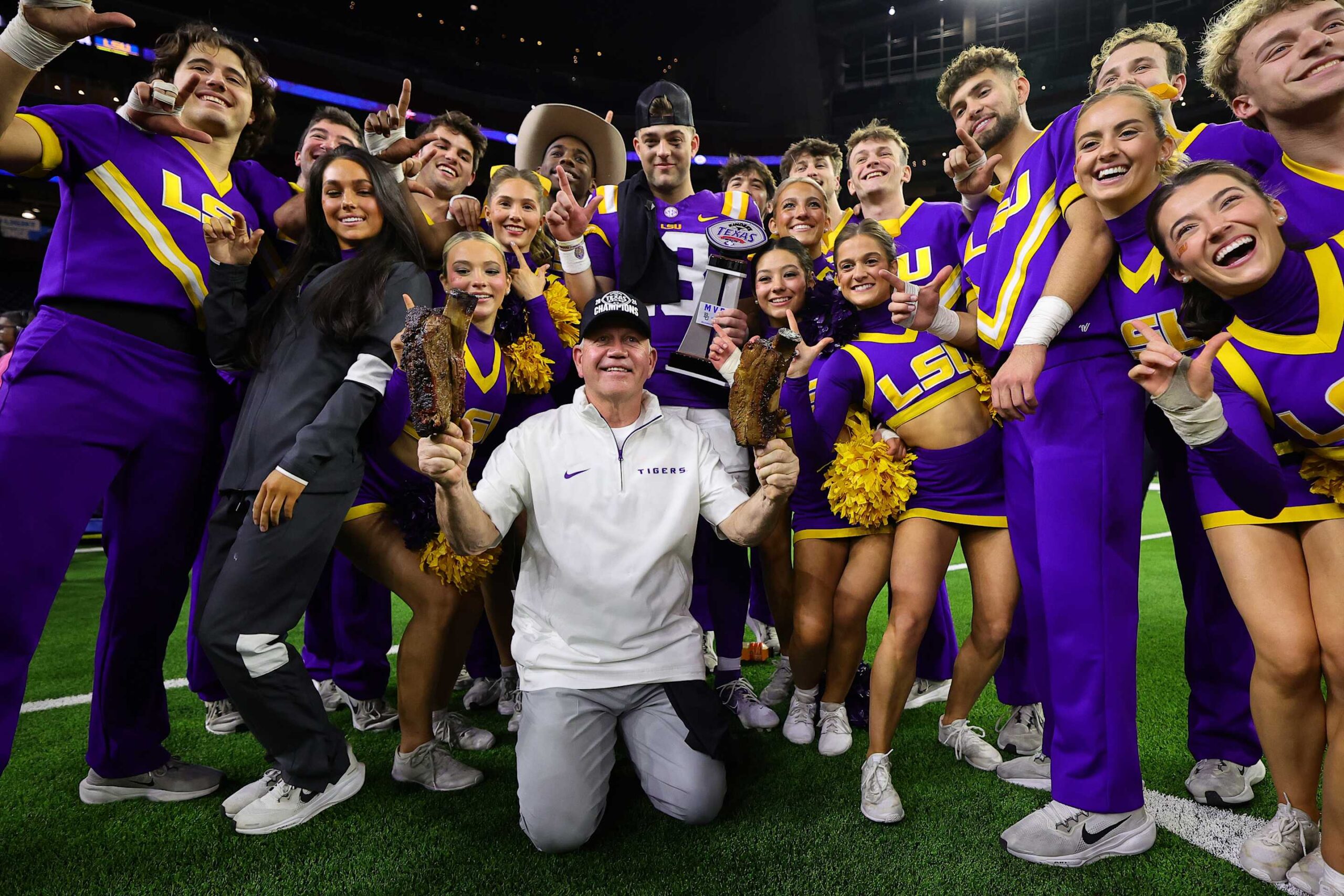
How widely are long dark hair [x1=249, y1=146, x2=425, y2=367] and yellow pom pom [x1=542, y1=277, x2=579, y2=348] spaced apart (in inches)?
26.4

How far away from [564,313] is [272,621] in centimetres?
172

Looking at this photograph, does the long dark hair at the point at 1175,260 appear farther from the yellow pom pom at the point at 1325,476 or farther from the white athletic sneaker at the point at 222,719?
the white athletic sneaker at the point at 222,719

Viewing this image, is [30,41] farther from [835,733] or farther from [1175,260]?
[835,733]

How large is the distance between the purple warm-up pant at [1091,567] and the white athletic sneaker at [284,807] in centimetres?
220

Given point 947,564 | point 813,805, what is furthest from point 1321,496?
point 813,805

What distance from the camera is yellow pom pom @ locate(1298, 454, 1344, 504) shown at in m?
1.88

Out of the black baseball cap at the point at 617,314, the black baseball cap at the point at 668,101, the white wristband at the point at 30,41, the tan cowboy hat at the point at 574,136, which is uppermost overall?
the tan cowboy hat at the point at 574,136

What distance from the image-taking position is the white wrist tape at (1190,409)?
1790 mm

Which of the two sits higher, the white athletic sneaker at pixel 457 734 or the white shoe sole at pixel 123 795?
the white shoe sole at pixel 123 795

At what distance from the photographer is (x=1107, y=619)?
6.87 ft

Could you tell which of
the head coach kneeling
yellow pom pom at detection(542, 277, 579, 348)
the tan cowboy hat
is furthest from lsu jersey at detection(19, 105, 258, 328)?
the tan cowboy hat

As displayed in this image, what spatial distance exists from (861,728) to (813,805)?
0.78 metres

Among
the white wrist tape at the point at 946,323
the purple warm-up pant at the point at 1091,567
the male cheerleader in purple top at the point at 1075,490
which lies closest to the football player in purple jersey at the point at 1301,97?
the male cheerleader in purple top at the point at 1075,490

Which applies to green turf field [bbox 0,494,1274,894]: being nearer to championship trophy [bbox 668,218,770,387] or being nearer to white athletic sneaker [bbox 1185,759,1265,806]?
white athletic sneaker [bbox 1185,759,1265,806]
